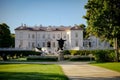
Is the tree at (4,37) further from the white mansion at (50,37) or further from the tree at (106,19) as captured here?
the tree at (106,19)

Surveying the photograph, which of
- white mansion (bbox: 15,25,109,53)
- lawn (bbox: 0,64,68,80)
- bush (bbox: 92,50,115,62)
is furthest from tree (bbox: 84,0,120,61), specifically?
white mansion (bbox: 15,25,109,53)

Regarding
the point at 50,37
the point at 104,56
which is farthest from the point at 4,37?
the point at 104,56

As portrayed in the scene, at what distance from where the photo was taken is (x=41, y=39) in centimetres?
9606

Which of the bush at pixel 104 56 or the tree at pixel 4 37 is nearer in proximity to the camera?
the bush at pixel 104 56

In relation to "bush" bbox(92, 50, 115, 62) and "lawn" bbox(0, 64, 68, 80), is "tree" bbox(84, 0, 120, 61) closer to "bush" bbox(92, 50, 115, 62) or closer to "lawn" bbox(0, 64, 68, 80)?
"bush" bbox(92, 50, 115, 62)

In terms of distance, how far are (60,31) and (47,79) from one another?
259 ft

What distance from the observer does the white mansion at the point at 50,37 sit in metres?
88.2

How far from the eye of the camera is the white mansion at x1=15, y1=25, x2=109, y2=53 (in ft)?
289

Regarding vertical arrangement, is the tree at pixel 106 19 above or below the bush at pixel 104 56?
above

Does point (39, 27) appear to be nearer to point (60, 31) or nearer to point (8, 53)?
point (60, 31)

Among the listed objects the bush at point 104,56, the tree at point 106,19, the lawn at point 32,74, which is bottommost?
the lawn at point 32,74

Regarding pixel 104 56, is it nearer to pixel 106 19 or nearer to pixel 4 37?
pixel 106 19

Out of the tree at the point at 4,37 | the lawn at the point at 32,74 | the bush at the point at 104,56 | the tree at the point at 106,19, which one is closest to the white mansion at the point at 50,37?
the tree at the point at 4,37

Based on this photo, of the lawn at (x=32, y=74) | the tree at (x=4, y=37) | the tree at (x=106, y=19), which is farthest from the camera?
the tree at (x=4, y=37)
